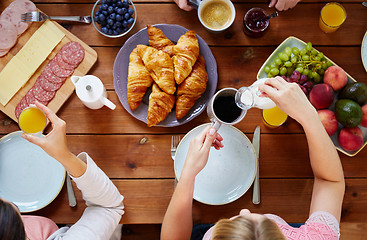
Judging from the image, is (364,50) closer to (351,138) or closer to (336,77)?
(336,77)

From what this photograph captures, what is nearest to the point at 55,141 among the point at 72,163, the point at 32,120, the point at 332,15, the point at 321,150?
the point at 72,163

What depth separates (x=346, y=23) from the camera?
1340 millimetres

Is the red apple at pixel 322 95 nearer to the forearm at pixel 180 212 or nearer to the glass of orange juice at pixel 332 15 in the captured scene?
the glass of orange juice at pixel 332 15

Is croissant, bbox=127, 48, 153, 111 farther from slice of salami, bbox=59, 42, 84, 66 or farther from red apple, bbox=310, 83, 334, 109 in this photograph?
red apple, bbox=310, 83, 334, 109

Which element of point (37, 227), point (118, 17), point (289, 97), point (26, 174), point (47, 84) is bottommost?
point (37, 227)

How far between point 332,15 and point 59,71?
1.10 m

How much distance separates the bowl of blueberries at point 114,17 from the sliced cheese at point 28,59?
0.17 m

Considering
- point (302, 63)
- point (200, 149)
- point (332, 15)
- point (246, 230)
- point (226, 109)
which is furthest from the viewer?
point (332, 15)

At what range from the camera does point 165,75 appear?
120 cm

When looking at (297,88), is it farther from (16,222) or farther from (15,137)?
(15,137)

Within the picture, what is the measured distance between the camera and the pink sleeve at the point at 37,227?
3.87 feet

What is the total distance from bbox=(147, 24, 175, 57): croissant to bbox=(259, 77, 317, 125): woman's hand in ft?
1.28

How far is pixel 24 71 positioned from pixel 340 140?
121 centimetres

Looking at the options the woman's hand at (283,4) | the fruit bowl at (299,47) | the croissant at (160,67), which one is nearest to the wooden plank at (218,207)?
the fruit bowl at (299,47)
